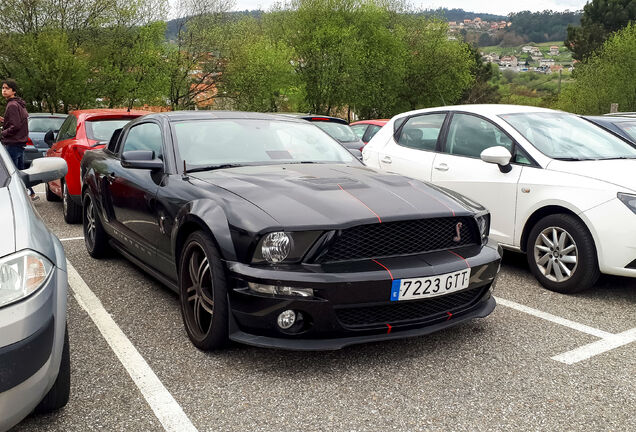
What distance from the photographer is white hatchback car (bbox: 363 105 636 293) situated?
4473mm

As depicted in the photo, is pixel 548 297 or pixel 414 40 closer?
pixel 548 297

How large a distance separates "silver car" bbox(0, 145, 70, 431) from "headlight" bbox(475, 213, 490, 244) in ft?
7.61

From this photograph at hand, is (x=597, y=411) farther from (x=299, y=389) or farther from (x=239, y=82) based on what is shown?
(x=239, y=82)

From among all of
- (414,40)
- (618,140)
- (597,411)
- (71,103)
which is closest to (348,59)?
(414,40)

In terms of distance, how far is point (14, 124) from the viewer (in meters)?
8.79

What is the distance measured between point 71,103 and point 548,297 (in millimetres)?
36156

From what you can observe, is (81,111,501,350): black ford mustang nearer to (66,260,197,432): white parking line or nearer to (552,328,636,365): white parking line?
(66,260,197,432): white parking line

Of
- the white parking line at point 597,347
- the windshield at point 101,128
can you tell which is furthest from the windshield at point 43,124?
the white parking line at point 597,347

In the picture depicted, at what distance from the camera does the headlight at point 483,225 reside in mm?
3623

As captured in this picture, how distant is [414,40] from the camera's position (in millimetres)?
59719

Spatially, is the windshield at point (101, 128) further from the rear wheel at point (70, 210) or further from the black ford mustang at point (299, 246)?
the black ford mustang at point (299, 246)

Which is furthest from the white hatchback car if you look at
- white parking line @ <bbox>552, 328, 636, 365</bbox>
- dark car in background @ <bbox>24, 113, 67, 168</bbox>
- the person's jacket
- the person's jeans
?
dark car in background @ <bbox>24, 113, 67, 168</bbox>

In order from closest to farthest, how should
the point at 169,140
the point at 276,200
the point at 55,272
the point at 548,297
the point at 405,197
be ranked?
1. the point at 55,272
2. the point at 276,200
3. the point at 405,197
4. the point at 169,140
5. the point at 548,297

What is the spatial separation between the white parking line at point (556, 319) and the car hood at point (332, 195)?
105 centimetres
